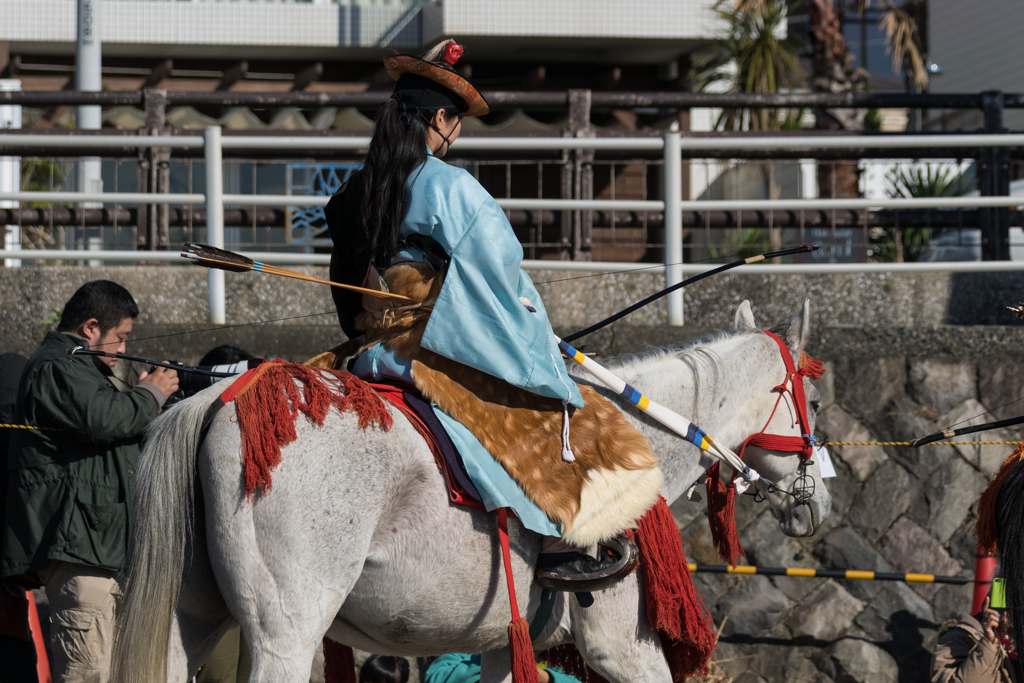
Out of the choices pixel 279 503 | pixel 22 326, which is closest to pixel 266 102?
pixel 22 326

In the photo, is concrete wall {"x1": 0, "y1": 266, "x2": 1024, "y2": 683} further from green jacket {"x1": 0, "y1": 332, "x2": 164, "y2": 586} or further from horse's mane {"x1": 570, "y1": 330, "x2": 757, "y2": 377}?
horse's mane {"x1": 570, "y1": 330, "x2": 757, "y2": 377}

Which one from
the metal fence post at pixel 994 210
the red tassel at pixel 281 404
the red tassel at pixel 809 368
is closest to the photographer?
the red tassel at pixel 281 404

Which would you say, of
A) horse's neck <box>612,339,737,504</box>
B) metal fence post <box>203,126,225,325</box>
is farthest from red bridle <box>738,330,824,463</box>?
metal fence post <box>203,126,225,325</box>

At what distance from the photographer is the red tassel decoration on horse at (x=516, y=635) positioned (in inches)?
110

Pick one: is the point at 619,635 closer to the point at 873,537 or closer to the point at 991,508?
the point at 991,508

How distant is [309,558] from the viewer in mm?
2486

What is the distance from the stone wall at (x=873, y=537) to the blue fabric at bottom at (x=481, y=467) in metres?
2.93

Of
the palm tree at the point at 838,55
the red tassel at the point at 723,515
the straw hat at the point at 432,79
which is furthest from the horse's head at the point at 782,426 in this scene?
the palm tree at the point at 838,55

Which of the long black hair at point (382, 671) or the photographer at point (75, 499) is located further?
the long black hair at point (382, 671)

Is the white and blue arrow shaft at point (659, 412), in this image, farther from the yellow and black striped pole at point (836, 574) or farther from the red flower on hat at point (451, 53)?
the yellow and black striped pole at point (836, 574)

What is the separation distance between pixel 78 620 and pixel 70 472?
1.93ft

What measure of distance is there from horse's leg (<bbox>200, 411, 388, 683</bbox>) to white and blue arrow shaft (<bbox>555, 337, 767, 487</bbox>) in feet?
3.31

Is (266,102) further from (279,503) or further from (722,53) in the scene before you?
(722,53)

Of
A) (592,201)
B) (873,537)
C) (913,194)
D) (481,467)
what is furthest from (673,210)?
(913,194)
